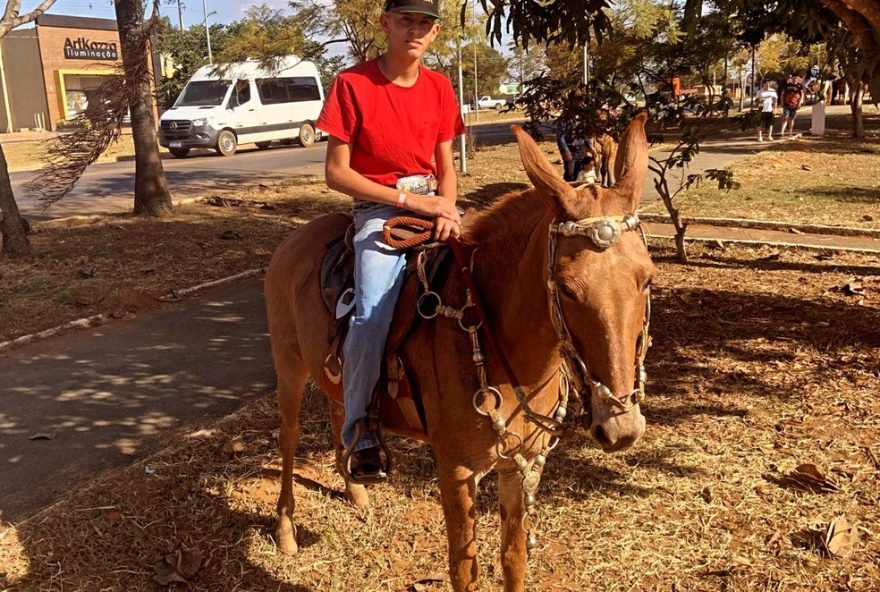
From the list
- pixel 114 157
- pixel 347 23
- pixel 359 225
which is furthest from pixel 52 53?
pixel 359 225

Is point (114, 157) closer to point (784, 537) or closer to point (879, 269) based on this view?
point (879, 269)

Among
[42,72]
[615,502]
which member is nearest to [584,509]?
[615,502]

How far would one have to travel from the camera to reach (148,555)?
3.96 m

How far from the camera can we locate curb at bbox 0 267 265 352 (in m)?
7.15

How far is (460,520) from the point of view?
3.01 meters

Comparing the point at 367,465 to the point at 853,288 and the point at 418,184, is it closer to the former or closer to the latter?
the point at 418,184

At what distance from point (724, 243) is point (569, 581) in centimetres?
774

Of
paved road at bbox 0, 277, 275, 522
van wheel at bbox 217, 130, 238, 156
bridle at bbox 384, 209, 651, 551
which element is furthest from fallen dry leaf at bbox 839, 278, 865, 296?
van wheel at bbox 217, 130, 238, 156

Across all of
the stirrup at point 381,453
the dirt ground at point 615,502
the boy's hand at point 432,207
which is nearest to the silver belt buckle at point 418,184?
the boy's hand at point 432,207

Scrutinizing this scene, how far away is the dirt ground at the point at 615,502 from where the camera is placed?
374 cm

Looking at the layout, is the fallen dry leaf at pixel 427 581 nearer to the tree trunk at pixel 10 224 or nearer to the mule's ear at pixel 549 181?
the mule's ear at pixel 549 181

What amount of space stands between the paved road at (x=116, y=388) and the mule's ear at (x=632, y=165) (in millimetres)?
4042

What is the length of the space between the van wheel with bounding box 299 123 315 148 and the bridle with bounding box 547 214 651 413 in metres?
28.1

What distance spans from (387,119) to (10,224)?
915 centimetres
